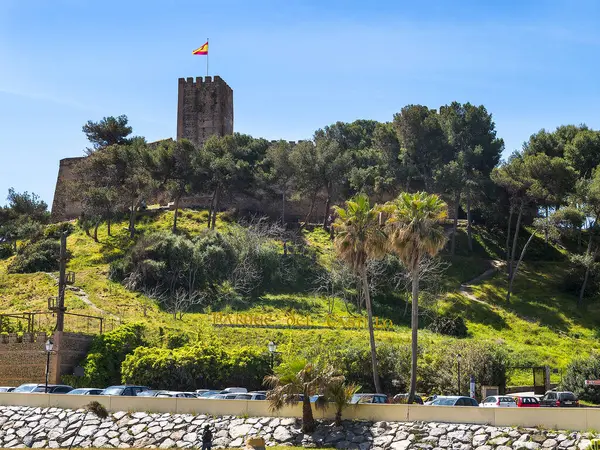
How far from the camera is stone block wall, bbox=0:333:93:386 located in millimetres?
40978

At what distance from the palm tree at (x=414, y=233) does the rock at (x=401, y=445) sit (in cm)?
816

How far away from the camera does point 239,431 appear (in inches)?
1182

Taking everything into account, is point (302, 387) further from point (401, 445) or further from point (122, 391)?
point (122, 391)

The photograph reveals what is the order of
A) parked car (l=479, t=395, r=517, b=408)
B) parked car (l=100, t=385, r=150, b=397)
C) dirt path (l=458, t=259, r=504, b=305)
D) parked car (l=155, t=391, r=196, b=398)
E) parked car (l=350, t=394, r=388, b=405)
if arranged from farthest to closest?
dirt path (l=458, t=259, r=504, b=305), parked car (l=100, t=385, r=150, b=397), parked car (l=155, t=391, r=196, b=398), parked car (l=350, t=394, r=388, b=405), parked car (l=479, t=395, r=517, b=408)

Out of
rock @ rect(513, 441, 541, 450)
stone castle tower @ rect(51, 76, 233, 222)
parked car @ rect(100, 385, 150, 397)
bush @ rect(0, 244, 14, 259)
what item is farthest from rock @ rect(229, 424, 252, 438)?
stone castle tower @ rect(51, 76, 233, 222)

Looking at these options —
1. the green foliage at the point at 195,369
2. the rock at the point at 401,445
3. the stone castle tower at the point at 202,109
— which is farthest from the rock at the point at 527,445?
the stone castle tower at the point at 202,109

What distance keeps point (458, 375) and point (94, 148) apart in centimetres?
5450

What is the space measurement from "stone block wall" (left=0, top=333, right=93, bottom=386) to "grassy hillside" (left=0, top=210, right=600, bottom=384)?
16.6 feet

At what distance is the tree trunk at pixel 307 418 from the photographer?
29.7 metres

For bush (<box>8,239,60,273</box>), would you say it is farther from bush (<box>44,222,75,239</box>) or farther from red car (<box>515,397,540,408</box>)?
red car (<box>515,397,540,408</box>)

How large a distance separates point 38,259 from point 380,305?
1076 inches

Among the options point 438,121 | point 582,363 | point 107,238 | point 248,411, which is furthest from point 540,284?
point 248,411

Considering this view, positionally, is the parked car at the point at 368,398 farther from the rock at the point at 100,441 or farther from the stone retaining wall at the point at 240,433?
the rock at the point at 100,441

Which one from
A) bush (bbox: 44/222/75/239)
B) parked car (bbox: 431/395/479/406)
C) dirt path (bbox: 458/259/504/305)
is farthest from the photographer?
bush (bbox: 44/222/75/239)
